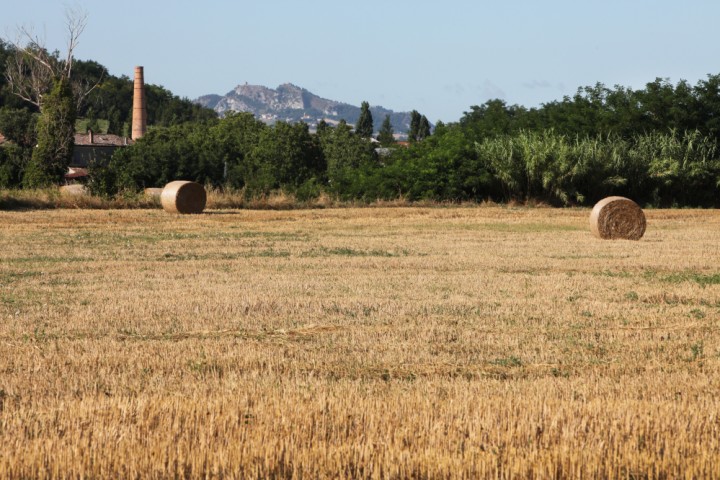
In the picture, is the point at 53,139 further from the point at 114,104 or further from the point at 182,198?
the point at 114,104

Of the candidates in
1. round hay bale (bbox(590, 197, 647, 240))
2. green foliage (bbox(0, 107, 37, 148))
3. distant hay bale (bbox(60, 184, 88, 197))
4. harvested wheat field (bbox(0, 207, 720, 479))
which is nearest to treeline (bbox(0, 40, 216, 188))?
green foliage (bbox(0, 107, 37, 148))

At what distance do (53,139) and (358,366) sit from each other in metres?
50.2

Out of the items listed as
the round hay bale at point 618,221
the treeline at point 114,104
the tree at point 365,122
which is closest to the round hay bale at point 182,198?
the round hay bale at point 618,221

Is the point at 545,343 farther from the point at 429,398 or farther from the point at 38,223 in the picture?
the point at 38,223

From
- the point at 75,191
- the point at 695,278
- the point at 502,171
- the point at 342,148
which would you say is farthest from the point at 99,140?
the point at 695,278

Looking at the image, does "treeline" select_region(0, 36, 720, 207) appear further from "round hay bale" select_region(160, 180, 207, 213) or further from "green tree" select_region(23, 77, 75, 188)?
"round hay bale" select_region(160, 180, 207, 213)

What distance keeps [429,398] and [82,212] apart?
2812 centimetres

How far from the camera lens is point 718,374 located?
28.9 feet

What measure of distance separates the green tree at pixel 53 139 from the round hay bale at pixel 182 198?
898 inches

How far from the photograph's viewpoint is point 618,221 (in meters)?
27.2

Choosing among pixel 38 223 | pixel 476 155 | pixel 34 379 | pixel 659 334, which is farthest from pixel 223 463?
pixel 476 155

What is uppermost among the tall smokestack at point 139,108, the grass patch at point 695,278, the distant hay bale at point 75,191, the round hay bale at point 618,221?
the tall smokestack at point 139,108

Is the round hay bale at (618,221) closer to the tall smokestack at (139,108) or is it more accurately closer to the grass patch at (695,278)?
the grass patch at (695,278)

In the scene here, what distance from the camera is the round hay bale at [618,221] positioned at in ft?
89.4
